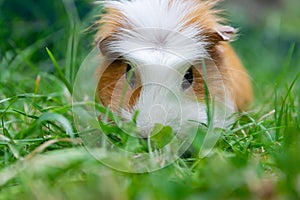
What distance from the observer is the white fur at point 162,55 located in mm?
2217

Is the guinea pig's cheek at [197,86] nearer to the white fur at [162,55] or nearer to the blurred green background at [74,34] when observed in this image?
the white fur at [162,55]

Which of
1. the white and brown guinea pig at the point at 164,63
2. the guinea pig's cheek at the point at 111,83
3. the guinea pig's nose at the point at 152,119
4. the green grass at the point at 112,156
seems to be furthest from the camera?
the guinea pig's cheek at the point at 111,83

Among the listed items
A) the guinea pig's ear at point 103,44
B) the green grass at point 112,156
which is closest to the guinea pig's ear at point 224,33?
the green grass at point 112,156

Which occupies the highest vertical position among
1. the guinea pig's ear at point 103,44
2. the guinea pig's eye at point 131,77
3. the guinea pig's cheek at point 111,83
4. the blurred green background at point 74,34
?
the guinea pig's ear at point 103,44

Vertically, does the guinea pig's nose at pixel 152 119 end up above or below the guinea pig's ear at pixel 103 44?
below

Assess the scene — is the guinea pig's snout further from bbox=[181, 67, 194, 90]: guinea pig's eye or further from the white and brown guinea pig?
bbox=[181, 67, 194, 90]: guinea pig's eye

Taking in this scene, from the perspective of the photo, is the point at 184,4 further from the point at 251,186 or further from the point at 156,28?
the point at 251,186

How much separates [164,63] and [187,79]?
16 centimetres

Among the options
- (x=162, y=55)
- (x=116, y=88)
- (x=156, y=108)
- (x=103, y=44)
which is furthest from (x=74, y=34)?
(x=156, y=108)

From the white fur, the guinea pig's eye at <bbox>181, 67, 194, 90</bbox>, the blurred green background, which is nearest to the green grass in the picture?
the blurred green background

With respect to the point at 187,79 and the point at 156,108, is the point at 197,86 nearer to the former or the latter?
the point at 187,79

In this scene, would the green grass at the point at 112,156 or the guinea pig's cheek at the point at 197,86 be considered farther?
the guinea pig's cheek at the point at 197,86

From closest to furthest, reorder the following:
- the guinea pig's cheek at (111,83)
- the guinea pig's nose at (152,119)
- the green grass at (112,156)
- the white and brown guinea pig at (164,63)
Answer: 1. the green grass at (112,156)
2. the guinea pig's nose at (152,119)
3. the white and brown guinea pig at (164,63)
4. the guinea pig's cheek at (111,83)

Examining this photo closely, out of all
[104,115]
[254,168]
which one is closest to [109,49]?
[104,115]
